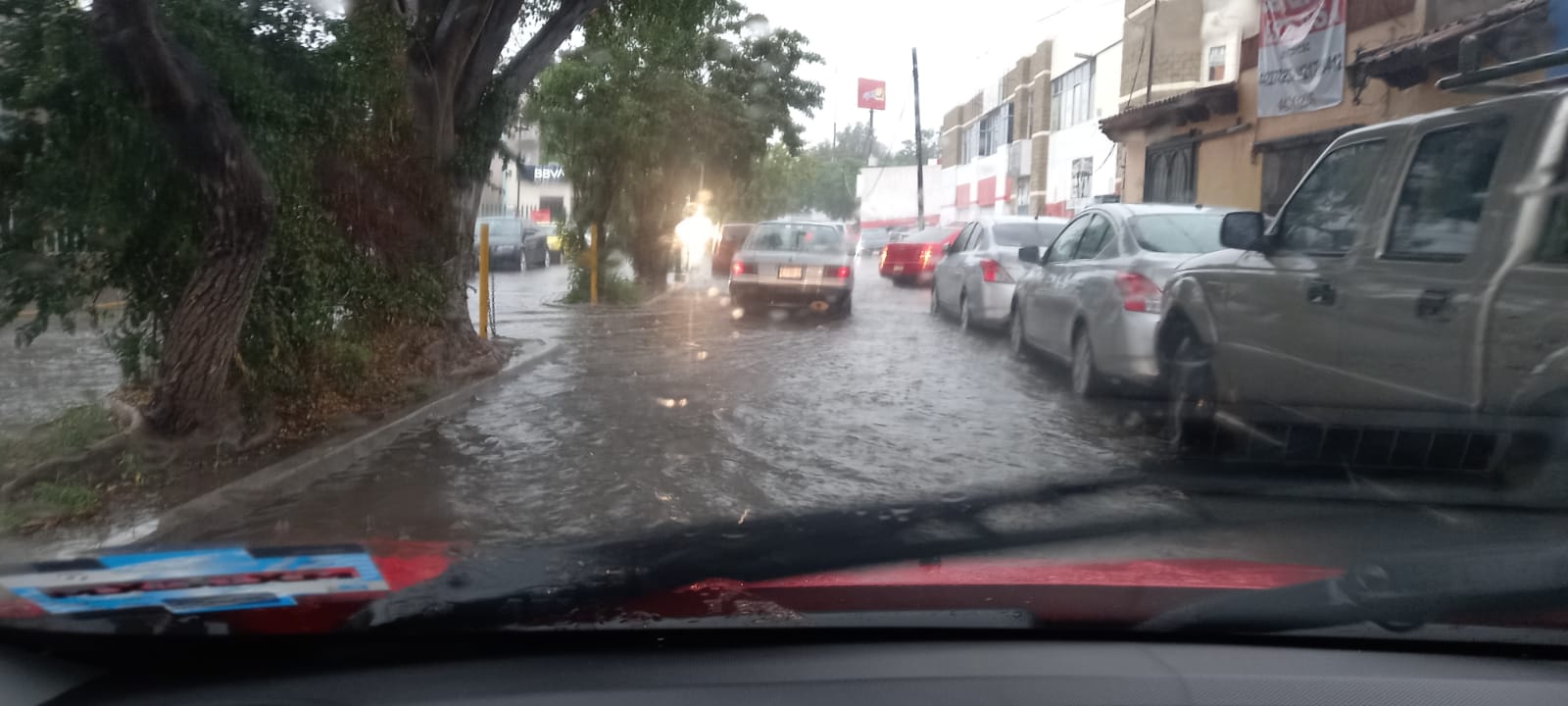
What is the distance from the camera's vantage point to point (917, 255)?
953 inches

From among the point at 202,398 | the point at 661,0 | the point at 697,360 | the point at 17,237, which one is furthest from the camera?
the point at 697,360

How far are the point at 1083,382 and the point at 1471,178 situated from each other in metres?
4.53

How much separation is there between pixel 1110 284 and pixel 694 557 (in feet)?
20.3

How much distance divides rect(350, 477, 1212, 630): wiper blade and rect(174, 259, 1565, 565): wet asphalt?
28cm

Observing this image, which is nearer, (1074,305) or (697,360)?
(1074,305)

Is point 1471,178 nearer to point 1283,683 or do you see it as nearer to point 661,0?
point 1283,683

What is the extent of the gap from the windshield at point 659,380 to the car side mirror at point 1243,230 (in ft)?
0.05

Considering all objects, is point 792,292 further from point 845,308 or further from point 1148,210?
point 1148,210

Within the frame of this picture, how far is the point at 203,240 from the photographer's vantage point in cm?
662

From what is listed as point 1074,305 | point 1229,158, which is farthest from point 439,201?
point 1229,158

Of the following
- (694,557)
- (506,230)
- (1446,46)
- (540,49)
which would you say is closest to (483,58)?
(540,49)

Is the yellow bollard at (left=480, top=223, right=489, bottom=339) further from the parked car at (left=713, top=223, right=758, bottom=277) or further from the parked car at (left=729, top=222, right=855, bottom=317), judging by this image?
the parked car at (left=713, top=223, right=758, bottom=277)

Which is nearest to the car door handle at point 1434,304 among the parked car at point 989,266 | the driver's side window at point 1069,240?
the driver's side window at point 1069,240

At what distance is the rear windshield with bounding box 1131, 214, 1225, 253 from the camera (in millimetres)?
9180
